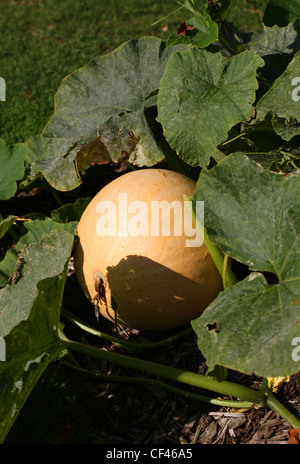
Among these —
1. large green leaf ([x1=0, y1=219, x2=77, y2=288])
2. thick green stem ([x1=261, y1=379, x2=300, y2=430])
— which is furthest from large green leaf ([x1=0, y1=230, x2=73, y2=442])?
thick green stem ([x1=261, y1=379, x2=300, y2=430])

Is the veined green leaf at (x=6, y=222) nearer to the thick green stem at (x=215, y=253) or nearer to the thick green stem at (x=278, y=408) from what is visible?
the thick green stem at (x=215, y=253)

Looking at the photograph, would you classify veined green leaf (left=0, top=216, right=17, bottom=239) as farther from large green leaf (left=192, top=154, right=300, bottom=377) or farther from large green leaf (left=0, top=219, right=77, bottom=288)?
large green leaf (left=192, top=154, right=300, bottom=377)

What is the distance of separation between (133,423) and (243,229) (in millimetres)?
787

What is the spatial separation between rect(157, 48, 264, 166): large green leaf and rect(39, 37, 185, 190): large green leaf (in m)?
0.29

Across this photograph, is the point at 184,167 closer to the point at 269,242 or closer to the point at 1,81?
the point at 269,242

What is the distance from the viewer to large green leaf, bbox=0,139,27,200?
8.13 ft

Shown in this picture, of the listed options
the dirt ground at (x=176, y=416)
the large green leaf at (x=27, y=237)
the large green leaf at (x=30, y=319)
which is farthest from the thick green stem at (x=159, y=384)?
the large green leaf at (x=27, y=237)

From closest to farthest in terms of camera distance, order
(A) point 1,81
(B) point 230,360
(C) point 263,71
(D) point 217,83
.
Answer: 1. (B) point 230,360
2. (D) point 217,83
3. (C) point 263,71
4. (A) point 1,81

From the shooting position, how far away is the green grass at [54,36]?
3.83m

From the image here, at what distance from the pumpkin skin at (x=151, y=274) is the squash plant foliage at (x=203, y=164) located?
17 centimetres

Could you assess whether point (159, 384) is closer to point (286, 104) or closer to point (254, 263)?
point (254, 263)
